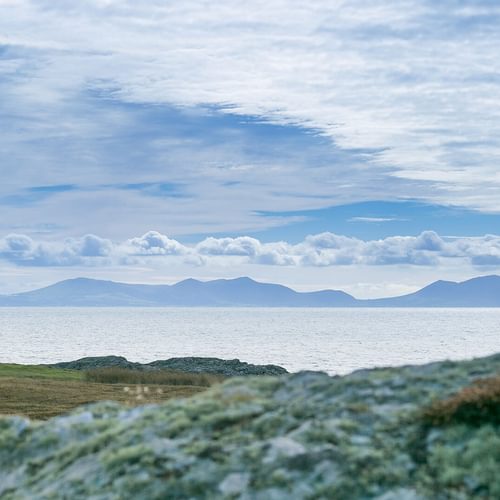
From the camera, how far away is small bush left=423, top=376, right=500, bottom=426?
32.9 ft

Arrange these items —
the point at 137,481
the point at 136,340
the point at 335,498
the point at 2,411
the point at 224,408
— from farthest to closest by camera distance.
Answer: the point at 136,340 < the point at 2,411 < the point at 224,408 < the point at 137,481 < the point at 335,498

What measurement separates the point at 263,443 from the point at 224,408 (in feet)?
4.66

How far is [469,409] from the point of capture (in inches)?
399

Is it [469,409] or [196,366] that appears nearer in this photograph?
[469,409]

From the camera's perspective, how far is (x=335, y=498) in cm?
887

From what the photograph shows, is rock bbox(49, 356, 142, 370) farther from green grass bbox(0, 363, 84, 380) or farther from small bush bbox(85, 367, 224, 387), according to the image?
small bush bbox(85, 367, 224, 387)

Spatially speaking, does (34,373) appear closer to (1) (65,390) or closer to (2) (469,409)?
(1) (65,390)

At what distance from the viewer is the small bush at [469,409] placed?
1002 centimetres

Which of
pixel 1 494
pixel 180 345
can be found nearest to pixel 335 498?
pixel 1 494

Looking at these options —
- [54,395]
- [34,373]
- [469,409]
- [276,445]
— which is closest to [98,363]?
[34,373]

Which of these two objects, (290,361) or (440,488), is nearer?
(440,488)

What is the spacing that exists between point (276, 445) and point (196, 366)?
235 feet

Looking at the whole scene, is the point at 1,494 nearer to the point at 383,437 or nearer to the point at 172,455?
the point at 172,455

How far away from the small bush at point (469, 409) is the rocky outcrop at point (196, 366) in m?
64.5
